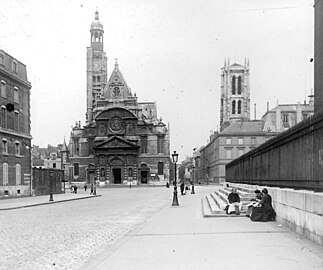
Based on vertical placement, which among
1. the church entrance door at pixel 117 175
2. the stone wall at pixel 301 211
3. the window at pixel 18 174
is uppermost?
the stone wall at pixel 301 211

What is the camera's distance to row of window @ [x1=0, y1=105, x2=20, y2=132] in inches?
1511

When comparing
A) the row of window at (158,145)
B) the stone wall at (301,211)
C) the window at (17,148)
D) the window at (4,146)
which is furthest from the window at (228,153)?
the stone wall at (301,211)

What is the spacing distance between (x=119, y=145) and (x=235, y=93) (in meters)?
46.9

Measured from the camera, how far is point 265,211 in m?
14.9

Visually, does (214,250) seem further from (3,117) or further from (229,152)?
(229,152)

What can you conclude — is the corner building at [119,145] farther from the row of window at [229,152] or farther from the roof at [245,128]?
the roof at [245,128]

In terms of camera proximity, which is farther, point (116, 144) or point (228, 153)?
point (228, 153)

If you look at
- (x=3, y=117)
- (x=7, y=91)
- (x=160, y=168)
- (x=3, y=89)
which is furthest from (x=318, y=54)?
(x=160, y=168)

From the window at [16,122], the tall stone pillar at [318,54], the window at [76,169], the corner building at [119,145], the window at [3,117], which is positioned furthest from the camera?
the window at [76,169]

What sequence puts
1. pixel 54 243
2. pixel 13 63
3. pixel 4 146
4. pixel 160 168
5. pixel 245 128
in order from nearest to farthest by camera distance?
1. pixel 54 243
2. pixel 4 146
3. pixel 13 63
4. pixel 160 168
5. pixel 245 128

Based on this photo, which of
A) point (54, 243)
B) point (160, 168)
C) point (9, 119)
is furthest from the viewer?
point (160, 168)

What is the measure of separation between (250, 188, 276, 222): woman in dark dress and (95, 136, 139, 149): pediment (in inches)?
2725

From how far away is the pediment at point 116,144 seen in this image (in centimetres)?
8400

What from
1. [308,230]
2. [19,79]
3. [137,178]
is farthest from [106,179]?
[308,230]
